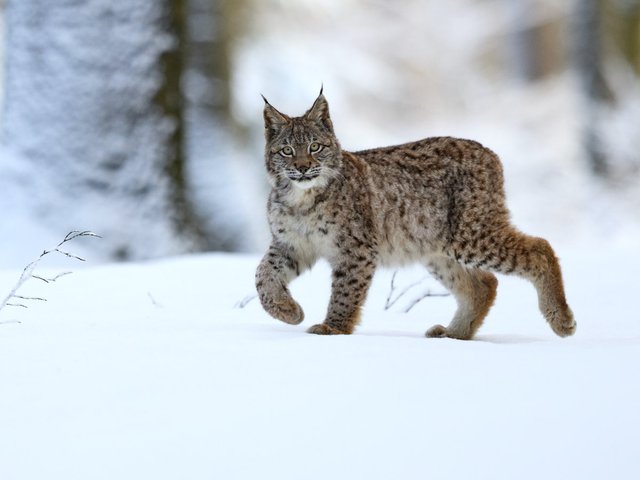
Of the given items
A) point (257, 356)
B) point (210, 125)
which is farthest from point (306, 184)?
point (210, 125)

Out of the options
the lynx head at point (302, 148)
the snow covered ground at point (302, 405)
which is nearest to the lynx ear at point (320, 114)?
the lynx head at point (302, 148)

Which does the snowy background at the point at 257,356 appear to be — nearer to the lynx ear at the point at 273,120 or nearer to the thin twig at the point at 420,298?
the thin twig at the point at 420,298

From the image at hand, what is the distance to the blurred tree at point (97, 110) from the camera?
304 inches

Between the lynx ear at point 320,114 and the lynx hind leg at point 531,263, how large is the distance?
0.94m

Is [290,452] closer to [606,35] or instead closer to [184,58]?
[184,58]

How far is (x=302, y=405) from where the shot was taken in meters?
3.05

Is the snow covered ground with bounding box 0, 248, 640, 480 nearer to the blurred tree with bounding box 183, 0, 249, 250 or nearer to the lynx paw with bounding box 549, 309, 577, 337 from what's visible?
the lynx paw with bounding box 549, 309, 577, 337

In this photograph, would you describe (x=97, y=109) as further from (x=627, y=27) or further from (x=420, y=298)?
(x=627, y=27)

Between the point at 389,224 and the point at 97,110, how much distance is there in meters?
3.36

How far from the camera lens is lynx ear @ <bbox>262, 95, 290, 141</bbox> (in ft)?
16.9

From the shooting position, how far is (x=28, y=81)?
25.6ft

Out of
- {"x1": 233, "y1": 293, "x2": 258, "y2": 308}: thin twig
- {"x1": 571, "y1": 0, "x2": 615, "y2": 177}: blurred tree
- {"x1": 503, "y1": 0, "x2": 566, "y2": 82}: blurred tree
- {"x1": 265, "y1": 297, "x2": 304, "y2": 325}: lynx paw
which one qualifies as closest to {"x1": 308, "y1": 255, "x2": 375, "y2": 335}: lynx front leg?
{"x1": 265, "y1": 297, "x2": 304, "y2": 325}: lynx paw

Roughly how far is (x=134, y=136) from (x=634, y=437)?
559 centimetres

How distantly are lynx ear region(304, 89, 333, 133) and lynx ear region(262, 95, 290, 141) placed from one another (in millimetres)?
112
